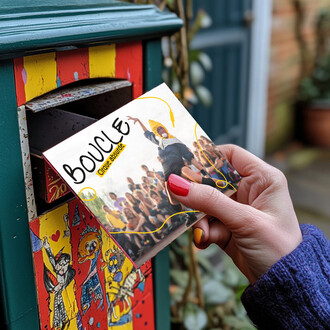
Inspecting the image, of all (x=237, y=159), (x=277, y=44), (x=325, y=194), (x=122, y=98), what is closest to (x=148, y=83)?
(x=122, y=98)

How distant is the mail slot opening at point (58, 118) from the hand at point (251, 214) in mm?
237

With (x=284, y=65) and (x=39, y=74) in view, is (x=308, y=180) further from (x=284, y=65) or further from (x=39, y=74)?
(x=39, y=74)

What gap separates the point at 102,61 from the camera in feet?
3.24

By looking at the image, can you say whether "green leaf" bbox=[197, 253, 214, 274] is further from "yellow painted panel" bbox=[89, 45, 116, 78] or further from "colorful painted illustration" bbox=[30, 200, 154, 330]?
"yellow painted panel" bbox=[89, 45, 116, 78]

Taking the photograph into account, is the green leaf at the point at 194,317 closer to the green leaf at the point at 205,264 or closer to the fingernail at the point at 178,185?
the green leaf at the point at 205,264

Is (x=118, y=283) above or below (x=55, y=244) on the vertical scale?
below

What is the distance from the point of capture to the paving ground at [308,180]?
11.2ft

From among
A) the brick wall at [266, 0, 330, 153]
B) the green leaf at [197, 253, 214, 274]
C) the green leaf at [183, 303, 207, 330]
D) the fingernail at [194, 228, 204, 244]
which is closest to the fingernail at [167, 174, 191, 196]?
the fingernail at [194, 228, 204, 244]

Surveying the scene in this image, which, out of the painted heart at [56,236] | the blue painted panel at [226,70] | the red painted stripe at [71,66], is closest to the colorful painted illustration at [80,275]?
the painted heart at [56,236]

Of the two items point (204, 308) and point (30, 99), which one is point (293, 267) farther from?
point (204, 308)

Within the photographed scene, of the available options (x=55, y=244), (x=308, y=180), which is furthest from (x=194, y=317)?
(x=308, y=180)

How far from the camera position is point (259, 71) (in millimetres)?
3953

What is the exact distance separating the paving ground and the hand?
2.21 m

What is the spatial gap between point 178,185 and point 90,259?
0.29 meters
